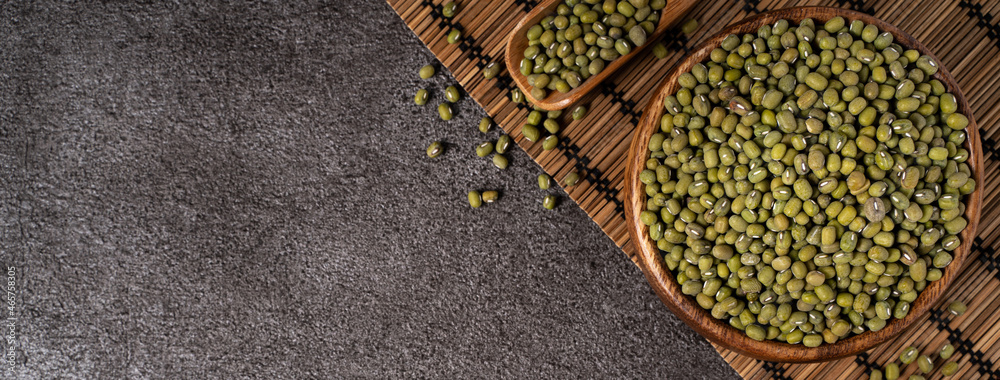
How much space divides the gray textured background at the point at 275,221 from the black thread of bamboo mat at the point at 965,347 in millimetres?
364

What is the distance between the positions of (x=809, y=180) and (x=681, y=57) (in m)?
0.33

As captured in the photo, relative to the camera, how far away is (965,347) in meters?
1.04

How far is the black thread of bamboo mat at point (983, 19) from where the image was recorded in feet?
3.31

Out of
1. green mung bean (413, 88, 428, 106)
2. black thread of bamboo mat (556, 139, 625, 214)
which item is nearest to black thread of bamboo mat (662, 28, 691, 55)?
black thread of bamboo mat (556, 139, 625, 214)

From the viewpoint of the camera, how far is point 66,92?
1222 millimetres

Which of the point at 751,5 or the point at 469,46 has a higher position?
the point at 751,5

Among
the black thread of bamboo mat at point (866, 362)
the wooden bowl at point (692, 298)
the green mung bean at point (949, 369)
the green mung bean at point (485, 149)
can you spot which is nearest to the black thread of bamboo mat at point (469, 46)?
the green mung bean at point (485, 149)

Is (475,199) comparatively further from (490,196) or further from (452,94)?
(452,94)

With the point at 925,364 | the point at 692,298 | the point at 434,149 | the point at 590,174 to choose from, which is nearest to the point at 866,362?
the point at 925,364

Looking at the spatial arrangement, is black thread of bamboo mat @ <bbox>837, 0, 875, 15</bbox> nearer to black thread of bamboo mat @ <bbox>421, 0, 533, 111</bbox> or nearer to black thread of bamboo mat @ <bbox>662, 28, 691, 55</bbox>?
black thread of bamboo mat @ <bbox>662, 28, 691, 55</bbox>

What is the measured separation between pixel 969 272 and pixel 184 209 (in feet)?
4.88

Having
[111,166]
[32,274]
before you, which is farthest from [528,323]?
[32,274]

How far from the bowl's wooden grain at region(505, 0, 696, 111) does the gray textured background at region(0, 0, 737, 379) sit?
176 mm

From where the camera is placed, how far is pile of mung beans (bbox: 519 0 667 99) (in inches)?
37.7
